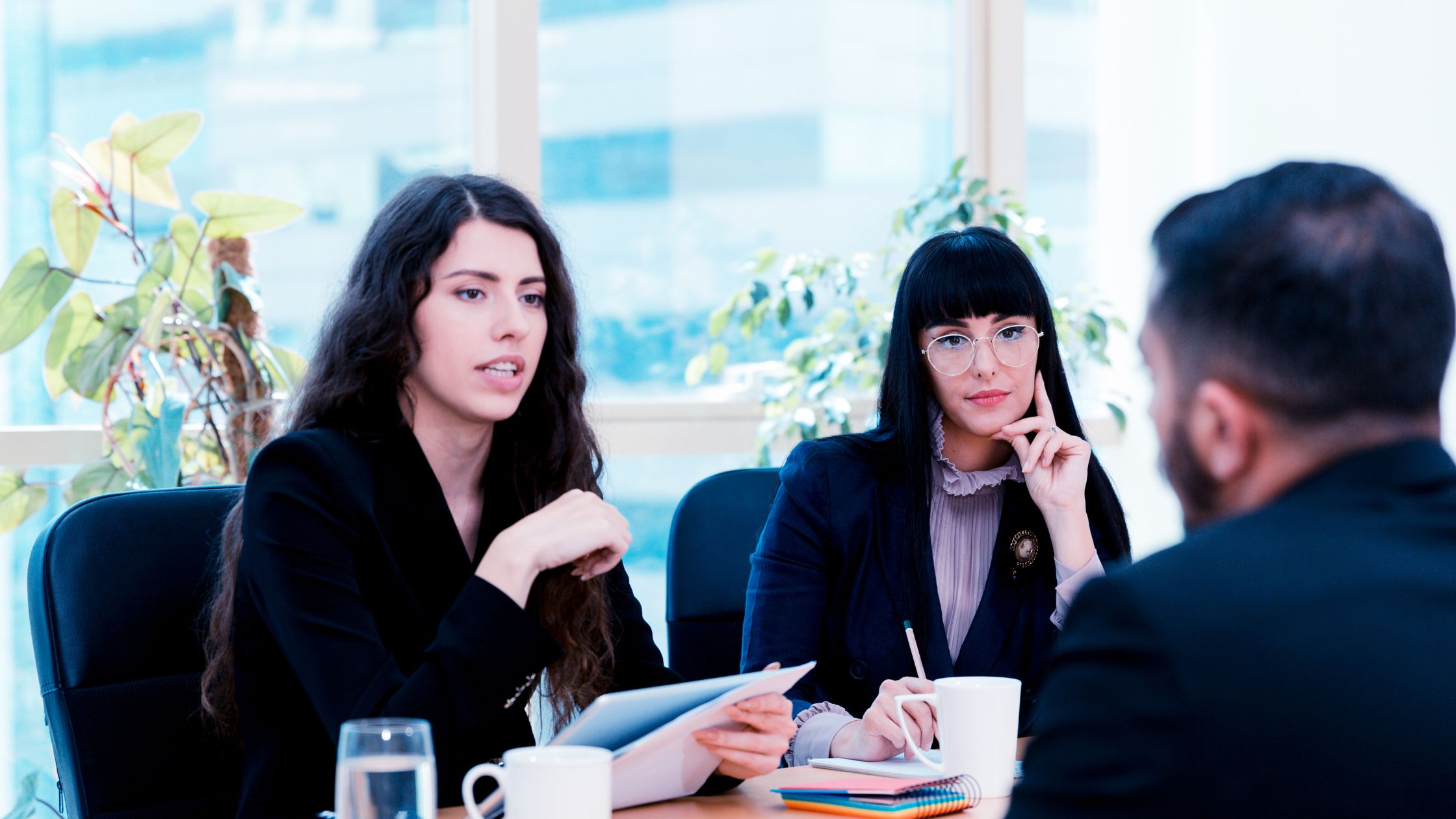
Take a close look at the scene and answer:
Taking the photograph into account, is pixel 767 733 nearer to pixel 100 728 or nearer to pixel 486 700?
pixel 486 700

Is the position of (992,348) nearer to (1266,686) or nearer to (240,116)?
(1266,686)

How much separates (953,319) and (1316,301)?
1229mm

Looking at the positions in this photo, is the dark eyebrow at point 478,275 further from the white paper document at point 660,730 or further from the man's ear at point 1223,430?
the man's ear at point 1223,430

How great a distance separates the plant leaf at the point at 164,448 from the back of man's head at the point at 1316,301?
2.17 m

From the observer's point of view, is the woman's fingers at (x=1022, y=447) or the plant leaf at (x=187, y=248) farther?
the plant leaf at (x=187, y=248)

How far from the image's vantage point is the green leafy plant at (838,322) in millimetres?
3258

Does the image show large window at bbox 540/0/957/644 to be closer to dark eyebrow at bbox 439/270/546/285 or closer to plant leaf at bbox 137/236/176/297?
plant leaf at bbox 137/236/176/297

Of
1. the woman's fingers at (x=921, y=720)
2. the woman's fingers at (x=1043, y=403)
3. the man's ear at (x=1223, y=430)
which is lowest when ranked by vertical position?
the woman's fingers at (x=921, y=720)

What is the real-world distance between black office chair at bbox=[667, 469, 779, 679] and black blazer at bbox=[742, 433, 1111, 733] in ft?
0.45

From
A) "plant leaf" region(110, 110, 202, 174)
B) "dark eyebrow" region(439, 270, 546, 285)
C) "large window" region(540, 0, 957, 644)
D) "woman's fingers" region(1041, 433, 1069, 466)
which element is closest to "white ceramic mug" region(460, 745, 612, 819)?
"dark eyebrow" region(439, 270, 546, 285)

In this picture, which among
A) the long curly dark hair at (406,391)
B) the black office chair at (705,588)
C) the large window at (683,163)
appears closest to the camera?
the long curly dark hair at (406,391)

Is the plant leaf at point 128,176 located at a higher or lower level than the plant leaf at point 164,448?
higher

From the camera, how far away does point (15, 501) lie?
272 cm

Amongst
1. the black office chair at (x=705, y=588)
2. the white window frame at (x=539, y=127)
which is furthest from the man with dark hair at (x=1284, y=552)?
the white window frame at (x=539, y=127)
